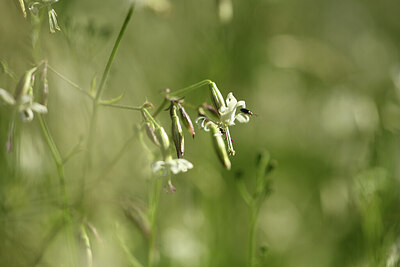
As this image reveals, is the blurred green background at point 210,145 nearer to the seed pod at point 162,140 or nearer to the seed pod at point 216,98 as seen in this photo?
the seed pod at point 162,140

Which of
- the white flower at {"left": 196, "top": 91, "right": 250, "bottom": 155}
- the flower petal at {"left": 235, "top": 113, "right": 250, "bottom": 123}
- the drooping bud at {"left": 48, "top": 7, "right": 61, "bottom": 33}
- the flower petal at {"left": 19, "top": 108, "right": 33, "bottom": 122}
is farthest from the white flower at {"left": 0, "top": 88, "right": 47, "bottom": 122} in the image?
the flower petal at {"left": 235, "top": 113, "right": 250, "bottom": 123}

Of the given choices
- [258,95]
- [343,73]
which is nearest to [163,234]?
[258,95]

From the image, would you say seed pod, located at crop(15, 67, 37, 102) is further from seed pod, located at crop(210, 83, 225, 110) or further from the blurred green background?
seed pod, located at crop(210, 83, 225, 110)

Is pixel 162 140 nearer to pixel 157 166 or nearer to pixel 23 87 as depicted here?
pixel 157 166

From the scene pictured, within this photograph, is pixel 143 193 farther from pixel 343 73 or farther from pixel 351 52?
pixel 351 52

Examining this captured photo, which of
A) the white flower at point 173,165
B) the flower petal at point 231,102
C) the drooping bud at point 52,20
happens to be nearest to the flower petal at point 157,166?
the white flower at point 173,165

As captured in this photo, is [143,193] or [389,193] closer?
[389,193]
